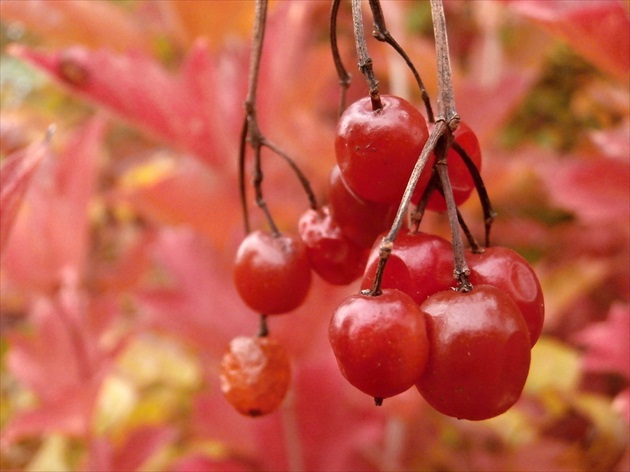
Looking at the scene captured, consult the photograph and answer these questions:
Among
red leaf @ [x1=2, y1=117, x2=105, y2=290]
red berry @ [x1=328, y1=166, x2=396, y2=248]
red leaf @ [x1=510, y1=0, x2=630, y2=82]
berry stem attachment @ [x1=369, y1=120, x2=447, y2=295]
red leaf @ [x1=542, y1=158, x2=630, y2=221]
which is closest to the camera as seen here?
berry stem attachment @ [x1=369, y1=120, x2=447, y2=295]

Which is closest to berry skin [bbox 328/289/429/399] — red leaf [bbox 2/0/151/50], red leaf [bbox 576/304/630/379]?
red leaf [bbox 576/304/630/379]

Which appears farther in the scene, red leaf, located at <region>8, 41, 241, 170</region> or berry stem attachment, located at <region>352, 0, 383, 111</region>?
red leaf, located at <region>8, 41, 241, 170</region>

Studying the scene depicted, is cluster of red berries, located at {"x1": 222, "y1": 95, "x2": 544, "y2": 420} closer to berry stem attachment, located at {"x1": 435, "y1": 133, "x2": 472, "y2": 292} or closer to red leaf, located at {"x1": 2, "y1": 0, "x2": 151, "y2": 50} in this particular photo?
berry stem attachment, located at {"x1": 435, "y1": 133, "x2": 472, "y2": 292}

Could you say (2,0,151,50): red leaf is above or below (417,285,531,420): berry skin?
above

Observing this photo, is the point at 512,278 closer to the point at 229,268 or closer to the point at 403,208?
the point at 403,208

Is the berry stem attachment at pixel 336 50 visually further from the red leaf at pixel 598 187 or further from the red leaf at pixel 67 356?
the red leaf at pixel 67 356

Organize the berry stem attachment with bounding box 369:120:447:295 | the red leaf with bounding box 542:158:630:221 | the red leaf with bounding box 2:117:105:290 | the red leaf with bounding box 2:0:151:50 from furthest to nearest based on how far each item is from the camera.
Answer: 1. the red leaf with bounding box 2:0:151:50
2. the red leaf with bounding box 2:117:105:290
3. the red leaf with bounding box 542:158:630:221
4. the berry stem attachment with bounding box 369:120:447:295

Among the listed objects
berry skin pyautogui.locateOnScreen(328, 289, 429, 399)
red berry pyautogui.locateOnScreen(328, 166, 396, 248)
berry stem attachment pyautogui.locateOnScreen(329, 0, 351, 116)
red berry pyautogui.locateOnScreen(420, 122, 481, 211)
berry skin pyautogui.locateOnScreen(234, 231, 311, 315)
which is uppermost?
berry stem attachment pyautogui.locateOnScreen(329, 0, 351, 116)
